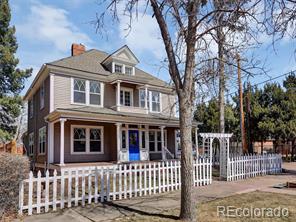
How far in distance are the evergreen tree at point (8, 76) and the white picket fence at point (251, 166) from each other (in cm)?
1922

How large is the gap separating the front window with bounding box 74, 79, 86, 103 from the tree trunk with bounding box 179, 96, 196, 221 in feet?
41.9

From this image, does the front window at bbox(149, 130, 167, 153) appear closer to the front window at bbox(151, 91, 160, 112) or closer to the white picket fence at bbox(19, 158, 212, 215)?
the front window at bbox(151, 91, 160, 112)

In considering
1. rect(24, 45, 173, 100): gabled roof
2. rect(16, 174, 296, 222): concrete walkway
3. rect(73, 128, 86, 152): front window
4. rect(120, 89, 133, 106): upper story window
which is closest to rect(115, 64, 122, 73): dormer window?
rect(24, 45, 173, 100): gabled roof

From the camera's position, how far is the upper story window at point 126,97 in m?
20.6

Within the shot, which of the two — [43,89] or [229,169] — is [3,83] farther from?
[229,169]

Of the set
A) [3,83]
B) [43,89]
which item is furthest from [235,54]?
[3,83]

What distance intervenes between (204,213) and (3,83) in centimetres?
2453

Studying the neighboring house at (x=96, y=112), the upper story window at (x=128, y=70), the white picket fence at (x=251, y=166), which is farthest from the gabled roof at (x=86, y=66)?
the white picket fence at (x=251, y=166)

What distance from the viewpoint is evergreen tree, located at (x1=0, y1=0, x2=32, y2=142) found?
78.9 feet

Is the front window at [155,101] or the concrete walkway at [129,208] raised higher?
the front window at [155,101]

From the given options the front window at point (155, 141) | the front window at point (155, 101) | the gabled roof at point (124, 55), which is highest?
the gabled roof at point (124, 55)

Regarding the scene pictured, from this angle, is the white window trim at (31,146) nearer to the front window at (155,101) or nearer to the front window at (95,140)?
the front window at (95,140)

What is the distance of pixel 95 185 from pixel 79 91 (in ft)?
36.4

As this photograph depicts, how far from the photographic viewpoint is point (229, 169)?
1303 cm
